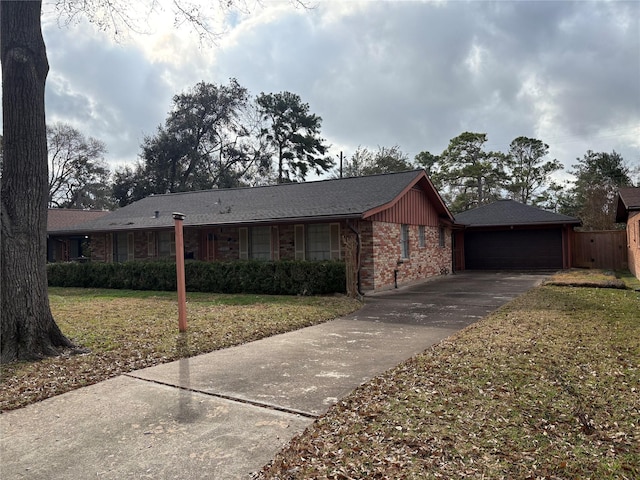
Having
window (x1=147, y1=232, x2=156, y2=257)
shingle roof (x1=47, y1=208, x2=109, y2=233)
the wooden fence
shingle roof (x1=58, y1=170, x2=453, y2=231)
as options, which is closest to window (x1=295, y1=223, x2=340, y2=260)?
shingle roof (x1=58, y1=170, x2=453, y2=231)

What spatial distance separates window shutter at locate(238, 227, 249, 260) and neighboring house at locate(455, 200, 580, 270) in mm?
10799

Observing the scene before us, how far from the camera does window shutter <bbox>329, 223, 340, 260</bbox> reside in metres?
13.5

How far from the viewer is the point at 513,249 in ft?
68.4

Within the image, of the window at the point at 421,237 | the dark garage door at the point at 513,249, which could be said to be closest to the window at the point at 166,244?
the window at the point at 421,237

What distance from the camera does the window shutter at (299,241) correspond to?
46.2 feet

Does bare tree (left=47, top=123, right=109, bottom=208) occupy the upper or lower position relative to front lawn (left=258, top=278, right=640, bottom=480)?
upper

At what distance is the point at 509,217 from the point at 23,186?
19.9 metres

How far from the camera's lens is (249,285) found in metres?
13.0

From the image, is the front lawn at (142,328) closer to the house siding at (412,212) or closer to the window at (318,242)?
the window at (318,242)

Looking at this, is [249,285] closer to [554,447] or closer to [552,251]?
[554,447]

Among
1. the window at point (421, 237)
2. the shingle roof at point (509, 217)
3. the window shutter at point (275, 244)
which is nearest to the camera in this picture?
the window shutter at point (275, 244)

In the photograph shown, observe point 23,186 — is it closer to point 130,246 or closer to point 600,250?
point 130,246

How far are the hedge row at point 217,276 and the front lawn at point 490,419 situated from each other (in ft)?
20.4

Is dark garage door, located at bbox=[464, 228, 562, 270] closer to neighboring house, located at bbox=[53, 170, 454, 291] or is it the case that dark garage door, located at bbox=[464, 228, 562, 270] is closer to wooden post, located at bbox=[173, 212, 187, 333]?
neighboring house, located at bbox=[53, 170, 454, 291]
